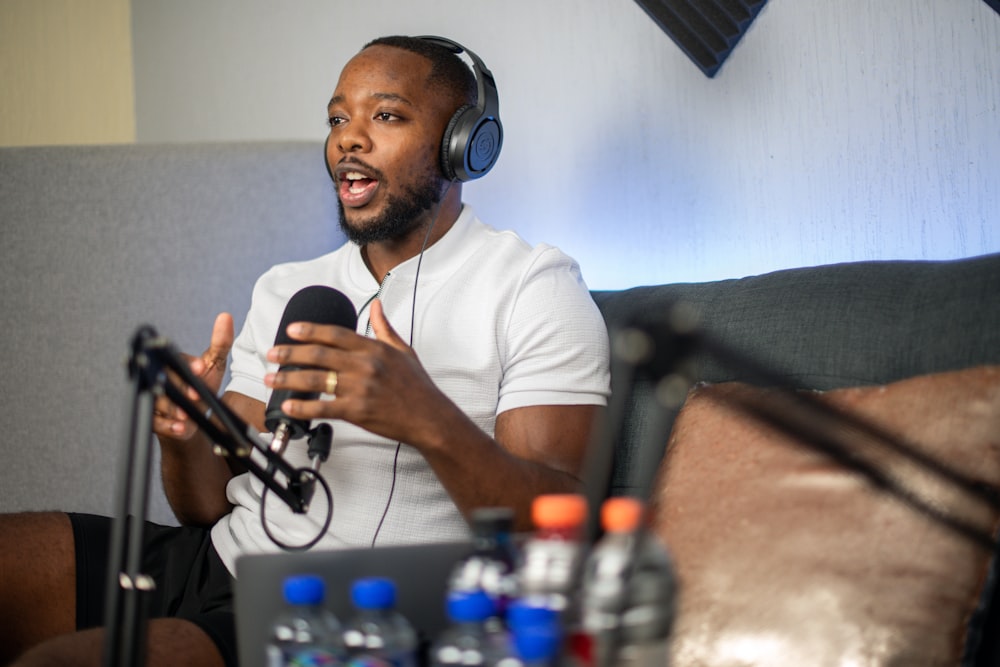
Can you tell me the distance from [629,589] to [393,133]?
1131mm

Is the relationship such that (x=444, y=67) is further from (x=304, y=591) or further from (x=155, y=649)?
(x=304, y=591)

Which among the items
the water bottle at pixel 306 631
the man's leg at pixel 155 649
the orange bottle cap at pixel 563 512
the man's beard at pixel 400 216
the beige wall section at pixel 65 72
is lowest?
the man's leg at pixel 155 649

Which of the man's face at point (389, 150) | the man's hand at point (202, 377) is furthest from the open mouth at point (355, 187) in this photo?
the man's hand at point (202, 377)

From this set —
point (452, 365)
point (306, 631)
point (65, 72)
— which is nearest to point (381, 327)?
point (452, 365)

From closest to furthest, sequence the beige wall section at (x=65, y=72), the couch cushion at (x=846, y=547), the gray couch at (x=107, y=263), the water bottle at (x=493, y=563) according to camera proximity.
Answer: the water bottle at (x=493, y=563), the couch cushion at (x=846, y=547), the gray couch at (x=107, y=263), the beige wall section at (x=65, y=72)

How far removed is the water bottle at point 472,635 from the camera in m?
0.56

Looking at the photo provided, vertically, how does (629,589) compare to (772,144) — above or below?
below

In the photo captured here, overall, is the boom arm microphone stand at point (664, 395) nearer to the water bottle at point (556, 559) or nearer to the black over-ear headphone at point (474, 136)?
the water bottle at point (556, 559)

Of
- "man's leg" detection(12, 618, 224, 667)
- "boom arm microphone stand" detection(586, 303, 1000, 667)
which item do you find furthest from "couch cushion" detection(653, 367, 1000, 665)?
"man's leg" detection(12, 618, 224, 667)

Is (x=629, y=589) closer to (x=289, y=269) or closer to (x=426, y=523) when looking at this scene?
(x=426, y=523)

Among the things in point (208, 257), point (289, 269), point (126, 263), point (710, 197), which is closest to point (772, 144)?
point (710, 197)

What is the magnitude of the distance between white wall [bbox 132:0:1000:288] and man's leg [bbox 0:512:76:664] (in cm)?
94

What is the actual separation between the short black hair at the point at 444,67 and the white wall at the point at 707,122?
0.95ft

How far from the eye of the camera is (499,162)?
1938mm
